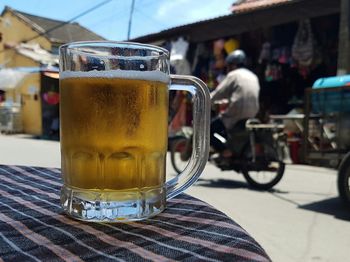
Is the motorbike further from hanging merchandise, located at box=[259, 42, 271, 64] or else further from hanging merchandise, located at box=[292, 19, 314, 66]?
hanging merchandise, located at box=[259, 42, 271, 64]

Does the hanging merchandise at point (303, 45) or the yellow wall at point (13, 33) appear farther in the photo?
the yellow wall at point (13, 33)

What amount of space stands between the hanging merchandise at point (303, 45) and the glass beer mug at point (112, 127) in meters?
7.57

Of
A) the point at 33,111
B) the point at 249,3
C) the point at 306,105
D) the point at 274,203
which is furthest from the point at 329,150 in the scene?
the point at 33,111

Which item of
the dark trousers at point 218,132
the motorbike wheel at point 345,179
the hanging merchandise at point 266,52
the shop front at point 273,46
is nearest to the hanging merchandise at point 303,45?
the shop front at point 273,46

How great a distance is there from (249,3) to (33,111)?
10200 millimetres

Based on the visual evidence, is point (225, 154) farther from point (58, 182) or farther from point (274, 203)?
point (58, 182)

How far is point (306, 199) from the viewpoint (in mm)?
4598

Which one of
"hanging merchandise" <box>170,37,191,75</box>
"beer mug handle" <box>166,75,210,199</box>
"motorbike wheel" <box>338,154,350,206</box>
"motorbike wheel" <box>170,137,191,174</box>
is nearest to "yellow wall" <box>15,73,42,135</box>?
"hanging merchandise" <box>170,37,191,75</box>

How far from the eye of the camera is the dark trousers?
211 inches

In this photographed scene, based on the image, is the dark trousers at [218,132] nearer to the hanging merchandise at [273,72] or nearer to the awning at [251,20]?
the awning at [251,20]

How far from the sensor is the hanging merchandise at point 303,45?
781 centimetres

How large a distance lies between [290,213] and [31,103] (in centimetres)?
1489

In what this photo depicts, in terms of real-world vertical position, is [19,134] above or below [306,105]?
below

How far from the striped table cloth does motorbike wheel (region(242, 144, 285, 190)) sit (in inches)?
175
